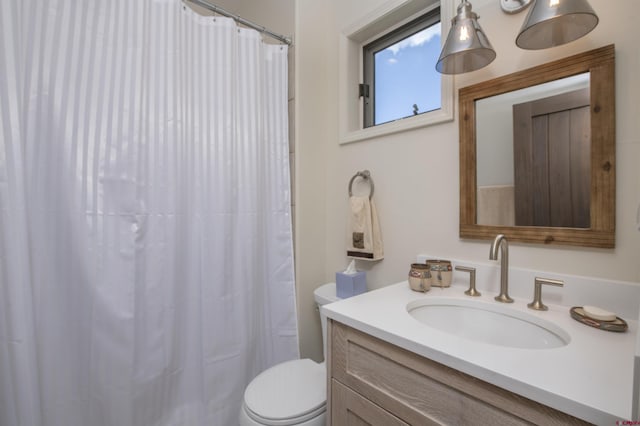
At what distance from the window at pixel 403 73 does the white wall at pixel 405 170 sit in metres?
0.18

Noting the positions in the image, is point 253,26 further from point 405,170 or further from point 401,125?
point 405,170

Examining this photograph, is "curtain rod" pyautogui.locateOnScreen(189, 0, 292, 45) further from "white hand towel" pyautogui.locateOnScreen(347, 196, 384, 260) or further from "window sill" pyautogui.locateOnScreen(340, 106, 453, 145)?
"white hand towel" pyautogui.locateOnScreen(347, 196, 384, 260)

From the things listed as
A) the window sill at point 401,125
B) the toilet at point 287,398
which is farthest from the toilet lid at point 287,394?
the window sill at point 401,125

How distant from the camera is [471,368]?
0.55 m

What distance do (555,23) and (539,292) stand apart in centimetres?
78

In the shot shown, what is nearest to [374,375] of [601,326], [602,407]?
[602,407]

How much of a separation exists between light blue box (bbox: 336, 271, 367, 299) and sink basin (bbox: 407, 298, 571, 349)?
37 cm

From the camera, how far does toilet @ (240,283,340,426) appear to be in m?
0.91

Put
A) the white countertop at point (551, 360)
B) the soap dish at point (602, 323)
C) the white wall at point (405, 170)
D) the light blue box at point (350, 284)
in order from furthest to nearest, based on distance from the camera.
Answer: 1. the light blue box at point (350, 284)
2. the white wall at point (405, 170)
3. the soap dish at point (602, 323)
4. the white countertop at point (551, 360)

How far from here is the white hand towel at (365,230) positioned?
4.45ft

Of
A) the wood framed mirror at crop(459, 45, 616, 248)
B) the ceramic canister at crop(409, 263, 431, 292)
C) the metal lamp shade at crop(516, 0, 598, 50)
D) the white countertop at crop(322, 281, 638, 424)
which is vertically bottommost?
the white countertop at crop(322, 281, 638, 424)

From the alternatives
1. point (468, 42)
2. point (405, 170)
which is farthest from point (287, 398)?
point (468, 42)

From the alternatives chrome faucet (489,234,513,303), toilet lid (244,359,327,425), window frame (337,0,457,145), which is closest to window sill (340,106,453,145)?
window frame (337,0,457,145)

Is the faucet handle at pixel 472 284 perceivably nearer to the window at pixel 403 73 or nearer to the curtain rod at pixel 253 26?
the window at pixel 403 73
